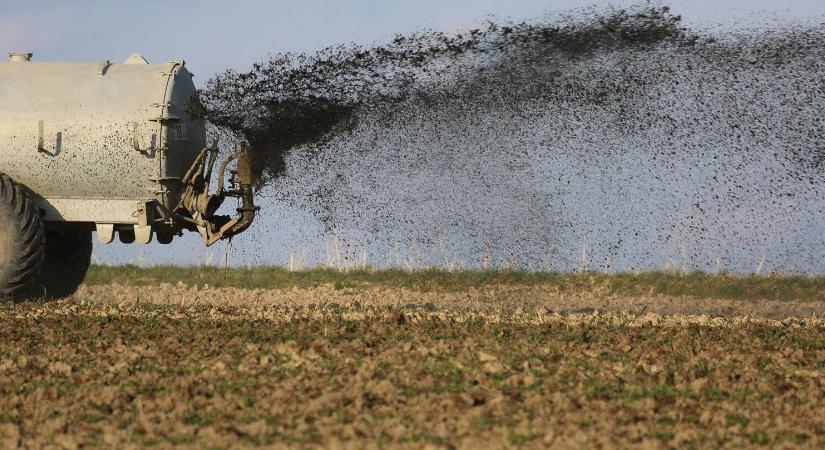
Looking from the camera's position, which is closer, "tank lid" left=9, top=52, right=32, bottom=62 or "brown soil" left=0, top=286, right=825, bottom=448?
"brown soil" left=0, top=286, right=825, bottom=448

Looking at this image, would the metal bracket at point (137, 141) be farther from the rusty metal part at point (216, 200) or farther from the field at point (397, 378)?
the field at point (397, 378)

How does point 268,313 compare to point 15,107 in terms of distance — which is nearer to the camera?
point 268,313

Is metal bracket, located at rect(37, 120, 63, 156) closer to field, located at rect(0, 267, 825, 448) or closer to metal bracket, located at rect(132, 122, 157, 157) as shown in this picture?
metal bracket, located at rect(132, 122, 157, 157)

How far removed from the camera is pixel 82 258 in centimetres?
1566

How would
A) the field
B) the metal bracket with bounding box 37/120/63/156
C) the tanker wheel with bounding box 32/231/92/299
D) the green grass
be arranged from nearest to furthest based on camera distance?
the field < the metal bracket with bounding box 37/120/63/156 < the tanker wheel with bounding box 32/231/92/299 < the green grass

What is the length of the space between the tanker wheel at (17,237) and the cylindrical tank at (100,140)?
0.36m

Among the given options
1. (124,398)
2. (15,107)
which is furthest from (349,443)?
(15,107)

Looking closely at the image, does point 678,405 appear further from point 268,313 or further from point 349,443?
point 268,313

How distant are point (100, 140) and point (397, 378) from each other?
6.48m

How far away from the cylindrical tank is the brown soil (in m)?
1.30

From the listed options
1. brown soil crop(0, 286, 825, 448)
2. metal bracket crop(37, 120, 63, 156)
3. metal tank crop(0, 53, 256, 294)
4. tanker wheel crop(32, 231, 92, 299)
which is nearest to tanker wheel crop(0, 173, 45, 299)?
metal tank crop(0, 53, 256, 294)

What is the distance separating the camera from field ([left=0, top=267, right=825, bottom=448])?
Answer: 682 centimetres

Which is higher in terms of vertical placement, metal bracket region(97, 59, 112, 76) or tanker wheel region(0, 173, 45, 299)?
metal bracket region(97, 59, 112, 76)

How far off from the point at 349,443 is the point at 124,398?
6.61 feet
